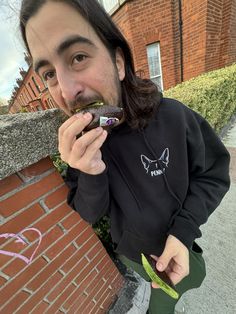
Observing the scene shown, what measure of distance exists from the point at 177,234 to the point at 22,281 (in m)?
0.92

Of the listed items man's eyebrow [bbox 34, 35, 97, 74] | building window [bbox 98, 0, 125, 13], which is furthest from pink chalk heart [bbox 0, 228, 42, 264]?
building window [bbox 98, 0, 125, 13]

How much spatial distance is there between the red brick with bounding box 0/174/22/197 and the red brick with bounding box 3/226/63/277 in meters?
0.37

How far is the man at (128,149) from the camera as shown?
1.05 metres

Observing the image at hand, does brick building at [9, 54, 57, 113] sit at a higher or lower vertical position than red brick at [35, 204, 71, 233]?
lower

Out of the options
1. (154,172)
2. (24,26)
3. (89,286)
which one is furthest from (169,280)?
(24,26)

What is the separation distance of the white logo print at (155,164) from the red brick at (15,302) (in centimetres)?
99

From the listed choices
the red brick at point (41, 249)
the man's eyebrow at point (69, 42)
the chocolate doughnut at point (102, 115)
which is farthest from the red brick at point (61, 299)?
the man's eyebrow at point (69, 42)

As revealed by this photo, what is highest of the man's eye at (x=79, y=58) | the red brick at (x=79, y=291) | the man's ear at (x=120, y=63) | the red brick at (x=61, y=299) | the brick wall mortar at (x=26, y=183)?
the man's eye at (x=79, y=58)

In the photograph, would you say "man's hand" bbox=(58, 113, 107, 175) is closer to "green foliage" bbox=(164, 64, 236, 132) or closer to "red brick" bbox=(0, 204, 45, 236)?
"red brick" bbox=(0, 204, 45, 236)

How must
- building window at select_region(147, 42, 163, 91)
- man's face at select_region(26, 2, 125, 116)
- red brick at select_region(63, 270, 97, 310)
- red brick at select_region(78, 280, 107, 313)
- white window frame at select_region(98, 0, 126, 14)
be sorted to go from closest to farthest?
man's face at select_region(26, 2, 125, 116)
red brick at select_region(63, 270, 97, 310)
red brick at select_region(78, 280, 107, 313)
white window frame at select_region(98, 0, 126, 14)
building window at select_region(147, 42, 163, 91)

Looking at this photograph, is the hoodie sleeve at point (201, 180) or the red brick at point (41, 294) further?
the hoodie sleeve at point (201, 180)

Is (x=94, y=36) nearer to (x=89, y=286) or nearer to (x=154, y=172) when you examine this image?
(x=154, y=172)

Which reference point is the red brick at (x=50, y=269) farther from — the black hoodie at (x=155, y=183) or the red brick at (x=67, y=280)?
the black hoodie at (x=155, y=183)

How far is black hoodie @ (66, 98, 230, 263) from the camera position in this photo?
1.29 metres
